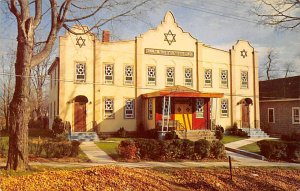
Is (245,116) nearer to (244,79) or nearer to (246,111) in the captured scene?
(246,111)

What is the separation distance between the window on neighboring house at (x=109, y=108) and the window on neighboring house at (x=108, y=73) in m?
1.59

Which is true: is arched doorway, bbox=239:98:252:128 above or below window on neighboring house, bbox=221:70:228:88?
Answer: below

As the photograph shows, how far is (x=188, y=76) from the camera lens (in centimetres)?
3064

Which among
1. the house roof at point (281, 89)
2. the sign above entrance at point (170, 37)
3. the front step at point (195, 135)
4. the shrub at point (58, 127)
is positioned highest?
the sign above entrance at point (170, 37)

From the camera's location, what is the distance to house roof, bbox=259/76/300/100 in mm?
33375

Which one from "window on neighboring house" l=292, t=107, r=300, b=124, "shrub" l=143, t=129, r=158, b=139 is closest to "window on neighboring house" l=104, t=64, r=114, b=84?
"shrub" l=143, t=129, r=158, b=139

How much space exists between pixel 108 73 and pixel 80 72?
2.44 m

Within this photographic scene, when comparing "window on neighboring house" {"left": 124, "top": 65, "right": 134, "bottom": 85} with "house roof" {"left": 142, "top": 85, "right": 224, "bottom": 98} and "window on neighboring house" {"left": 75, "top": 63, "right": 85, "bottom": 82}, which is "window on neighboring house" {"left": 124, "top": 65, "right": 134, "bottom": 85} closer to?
"house roof" {"left": 142, "top": 85, "right": 224, "bottom": 98}

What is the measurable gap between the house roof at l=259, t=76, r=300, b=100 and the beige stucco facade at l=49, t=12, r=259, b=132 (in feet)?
11.4

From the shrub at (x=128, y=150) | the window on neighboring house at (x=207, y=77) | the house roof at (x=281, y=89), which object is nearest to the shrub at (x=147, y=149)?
the shrub at (x=128, y=150)

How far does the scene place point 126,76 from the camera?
2859 centimetres

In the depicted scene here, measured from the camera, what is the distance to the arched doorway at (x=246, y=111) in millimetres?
32562

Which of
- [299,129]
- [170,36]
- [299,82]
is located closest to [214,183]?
[170,36]

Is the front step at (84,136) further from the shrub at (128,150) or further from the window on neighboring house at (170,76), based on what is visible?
the shrub at (128,150)
